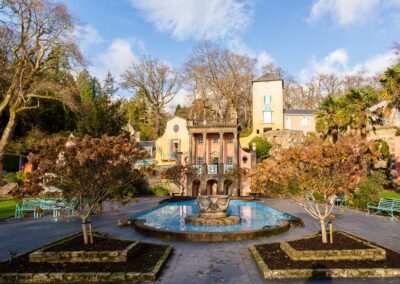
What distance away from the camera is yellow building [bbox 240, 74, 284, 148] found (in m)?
43.1

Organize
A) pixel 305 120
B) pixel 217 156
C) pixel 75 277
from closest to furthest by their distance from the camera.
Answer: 1. pixel 75 277
2. pixel 217 156
3. pixel 305 120

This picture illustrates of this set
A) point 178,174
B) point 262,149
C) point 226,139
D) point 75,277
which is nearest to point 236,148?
point 226,139

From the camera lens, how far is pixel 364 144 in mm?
9336

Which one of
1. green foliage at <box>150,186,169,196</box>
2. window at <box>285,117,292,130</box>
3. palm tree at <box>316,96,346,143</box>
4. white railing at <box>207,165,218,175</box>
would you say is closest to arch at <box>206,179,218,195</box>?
white railing at <box>207,165,218,175</box>

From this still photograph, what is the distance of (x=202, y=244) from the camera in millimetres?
9945

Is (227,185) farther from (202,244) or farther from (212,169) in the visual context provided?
(202,244)

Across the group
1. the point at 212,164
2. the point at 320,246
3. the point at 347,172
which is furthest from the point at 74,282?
the point at 212,164

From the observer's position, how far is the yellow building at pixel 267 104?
43.1m

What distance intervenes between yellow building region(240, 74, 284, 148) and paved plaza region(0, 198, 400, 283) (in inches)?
1079

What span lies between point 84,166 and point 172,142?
29422mm

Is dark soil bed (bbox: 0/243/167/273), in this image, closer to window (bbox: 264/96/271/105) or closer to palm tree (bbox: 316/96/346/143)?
palm tree (bbox: 316/96/346/143)

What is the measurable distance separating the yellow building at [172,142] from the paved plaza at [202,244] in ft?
68.0

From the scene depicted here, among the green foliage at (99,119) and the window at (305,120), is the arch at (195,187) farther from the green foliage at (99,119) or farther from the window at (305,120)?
the window at (305,120)

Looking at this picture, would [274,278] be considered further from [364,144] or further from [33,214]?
[33,214]
